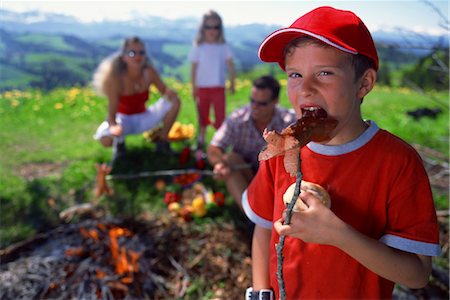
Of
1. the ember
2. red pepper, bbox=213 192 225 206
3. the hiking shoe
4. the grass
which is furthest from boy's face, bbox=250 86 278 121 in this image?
the hiking shoe

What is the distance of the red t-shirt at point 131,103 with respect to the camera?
5.35 metres

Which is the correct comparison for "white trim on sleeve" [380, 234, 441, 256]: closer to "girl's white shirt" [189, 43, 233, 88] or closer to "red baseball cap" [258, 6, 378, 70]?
"red baseball cap" [258, 6, 378, 70]

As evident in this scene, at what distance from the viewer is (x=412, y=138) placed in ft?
17.9

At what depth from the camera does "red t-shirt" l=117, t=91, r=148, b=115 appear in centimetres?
535

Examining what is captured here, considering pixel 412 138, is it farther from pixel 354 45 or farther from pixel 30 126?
pixel 30 126

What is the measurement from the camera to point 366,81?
1.35 metres

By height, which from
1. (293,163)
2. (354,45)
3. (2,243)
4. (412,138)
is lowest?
(2,243)

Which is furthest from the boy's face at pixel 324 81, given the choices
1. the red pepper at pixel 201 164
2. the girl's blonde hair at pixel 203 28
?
the girl's blonde hair at pixel 203 28

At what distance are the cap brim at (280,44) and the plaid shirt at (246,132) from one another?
2254 millimetres

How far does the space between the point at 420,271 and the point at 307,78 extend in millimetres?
723

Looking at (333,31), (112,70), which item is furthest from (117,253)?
(112,70)

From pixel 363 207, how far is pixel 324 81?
0.44m

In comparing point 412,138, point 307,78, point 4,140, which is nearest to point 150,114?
point 4,140

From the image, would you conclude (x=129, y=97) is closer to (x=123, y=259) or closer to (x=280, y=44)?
(x=123, y=259)
